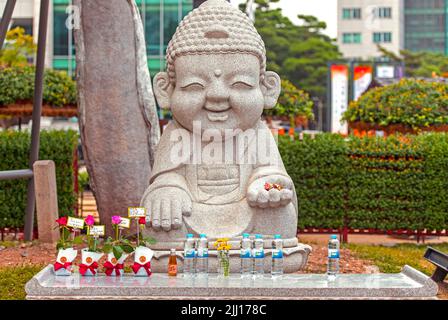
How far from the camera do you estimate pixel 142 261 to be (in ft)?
21.5

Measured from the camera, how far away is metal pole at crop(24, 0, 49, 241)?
10.8 metres

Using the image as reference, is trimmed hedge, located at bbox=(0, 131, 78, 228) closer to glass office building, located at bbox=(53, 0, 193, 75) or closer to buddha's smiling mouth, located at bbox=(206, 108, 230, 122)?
buddha's smiling mouth, located at bbox=(206, 108, 230, 122)

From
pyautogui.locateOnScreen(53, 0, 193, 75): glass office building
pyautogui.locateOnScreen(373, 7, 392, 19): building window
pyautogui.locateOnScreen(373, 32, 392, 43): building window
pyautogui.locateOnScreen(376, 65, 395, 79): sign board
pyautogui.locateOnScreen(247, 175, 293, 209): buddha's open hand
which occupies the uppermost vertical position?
pyautogui.locateOnScreen(373, 7, 392, 19): building window

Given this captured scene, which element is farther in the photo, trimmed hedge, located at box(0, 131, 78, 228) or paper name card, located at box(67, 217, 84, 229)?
trimmed hedge, located at box(0, 131, 78, 228)

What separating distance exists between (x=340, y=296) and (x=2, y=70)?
1497 centimetres

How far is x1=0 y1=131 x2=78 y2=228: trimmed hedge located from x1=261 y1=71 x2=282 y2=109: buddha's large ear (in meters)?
Answer: 4.76

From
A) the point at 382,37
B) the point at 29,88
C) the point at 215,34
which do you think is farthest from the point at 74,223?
the point at 382,37

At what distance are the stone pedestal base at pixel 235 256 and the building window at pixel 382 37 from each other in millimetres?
51837

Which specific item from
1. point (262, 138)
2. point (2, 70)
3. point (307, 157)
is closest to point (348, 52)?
point (2, 70)

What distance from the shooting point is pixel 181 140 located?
7629 millimetres

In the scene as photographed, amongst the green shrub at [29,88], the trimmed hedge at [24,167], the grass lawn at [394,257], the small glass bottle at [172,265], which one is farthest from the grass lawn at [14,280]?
the green shrub at [29,88]

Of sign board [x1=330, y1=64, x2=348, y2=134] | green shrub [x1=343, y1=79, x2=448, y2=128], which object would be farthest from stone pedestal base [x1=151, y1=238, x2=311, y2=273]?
sign board [x1=330, y1=64, x2=348, y2=134]
